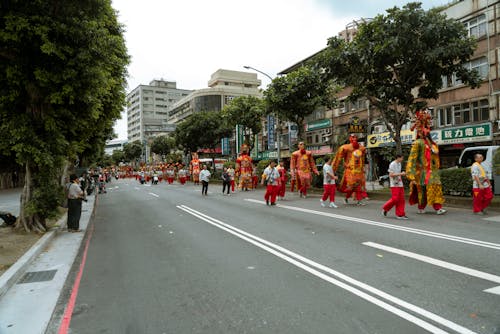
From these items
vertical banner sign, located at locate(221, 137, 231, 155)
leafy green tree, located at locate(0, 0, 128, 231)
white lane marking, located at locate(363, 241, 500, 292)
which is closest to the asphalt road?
white lane marking, located at locate(363, 241, 500, 292)

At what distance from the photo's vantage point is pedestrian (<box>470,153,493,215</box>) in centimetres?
1012

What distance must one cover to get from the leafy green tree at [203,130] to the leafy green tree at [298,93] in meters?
25.0

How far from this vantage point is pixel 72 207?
412 inches

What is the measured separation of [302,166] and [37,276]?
1267 centimetres

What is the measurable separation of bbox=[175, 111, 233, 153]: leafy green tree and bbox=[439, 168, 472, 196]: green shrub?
35.2 meters

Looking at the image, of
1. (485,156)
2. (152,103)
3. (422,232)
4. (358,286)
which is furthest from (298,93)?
(152,103)

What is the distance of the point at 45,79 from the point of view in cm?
898

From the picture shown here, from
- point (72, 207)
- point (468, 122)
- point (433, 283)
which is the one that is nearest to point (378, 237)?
point (433, 283)

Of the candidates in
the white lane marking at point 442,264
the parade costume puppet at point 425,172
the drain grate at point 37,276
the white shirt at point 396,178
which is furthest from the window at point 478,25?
the drain grate at point 37,276

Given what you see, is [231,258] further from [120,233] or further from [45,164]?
[45,164]

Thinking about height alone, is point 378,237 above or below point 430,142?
below

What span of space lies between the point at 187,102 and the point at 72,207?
7628 centimetres

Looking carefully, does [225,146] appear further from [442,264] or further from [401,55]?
[442,264]

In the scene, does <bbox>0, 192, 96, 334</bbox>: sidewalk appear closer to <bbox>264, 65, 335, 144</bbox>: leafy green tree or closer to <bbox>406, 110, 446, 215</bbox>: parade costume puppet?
<bbox>406, 110, 446, 215</bbox>: parade costume puppet
